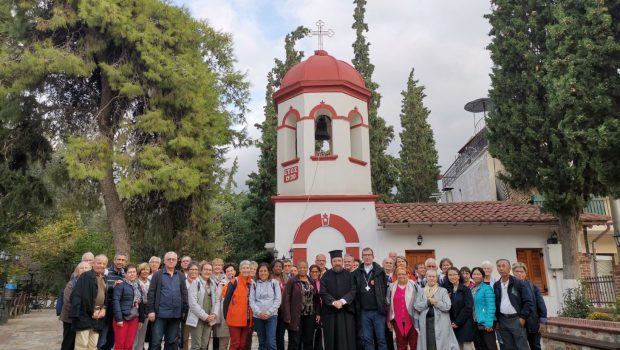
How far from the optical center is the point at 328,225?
12578mm

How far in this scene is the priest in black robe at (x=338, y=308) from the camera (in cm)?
733

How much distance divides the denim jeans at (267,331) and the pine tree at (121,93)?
4.73 m

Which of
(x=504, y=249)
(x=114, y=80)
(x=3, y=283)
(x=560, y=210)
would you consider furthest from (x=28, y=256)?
(x=560, y=210)

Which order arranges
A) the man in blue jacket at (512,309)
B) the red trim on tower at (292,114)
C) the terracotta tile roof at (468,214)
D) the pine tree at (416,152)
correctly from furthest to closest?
the pine tree at (416,152)
the red trim on tower at (292,114)
the terracotta tile roof at (468,214)
the man in blue jacket at (512,309)

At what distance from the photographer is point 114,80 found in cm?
1134

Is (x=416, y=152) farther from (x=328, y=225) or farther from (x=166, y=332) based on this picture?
(x=166, y=332)

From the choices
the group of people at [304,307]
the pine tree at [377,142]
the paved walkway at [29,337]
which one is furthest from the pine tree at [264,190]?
the group of people at [304,307]

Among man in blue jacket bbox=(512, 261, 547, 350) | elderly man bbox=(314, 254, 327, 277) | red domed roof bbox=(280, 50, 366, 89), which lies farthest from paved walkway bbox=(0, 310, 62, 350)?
man in blue jacket bbox=(512, 261, 547, 350)

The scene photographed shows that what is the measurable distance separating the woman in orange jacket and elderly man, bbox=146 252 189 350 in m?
0.65

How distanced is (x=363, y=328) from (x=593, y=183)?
22.6 feet

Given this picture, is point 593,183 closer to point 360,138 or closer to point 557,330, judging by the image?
point 557,330

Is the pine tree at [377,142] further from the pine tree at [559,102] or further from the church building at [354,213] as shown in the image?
the pine tree at [559,102]

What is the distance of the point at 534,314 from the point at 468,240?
655cm

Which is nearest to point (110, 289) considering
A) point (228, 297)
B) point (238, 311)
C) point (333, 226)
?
point (228, 297)
